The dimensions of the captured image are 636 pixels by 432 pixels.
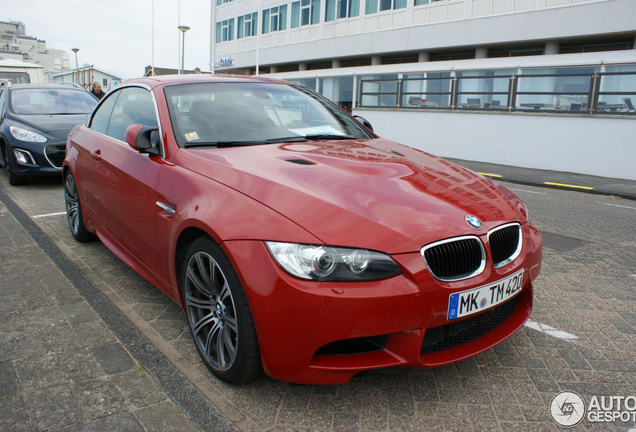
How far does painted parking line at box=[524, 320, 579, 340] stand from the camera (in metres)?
3.23

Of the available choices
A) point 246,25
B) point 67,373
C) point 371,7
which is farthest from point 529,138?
point 246,25

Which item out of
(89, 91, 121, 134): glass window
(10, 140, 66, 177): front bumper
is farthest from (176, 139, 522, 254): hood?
(10, 140, 66, 177): front bumper

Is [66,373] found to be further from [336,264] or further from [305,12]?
[305,12]

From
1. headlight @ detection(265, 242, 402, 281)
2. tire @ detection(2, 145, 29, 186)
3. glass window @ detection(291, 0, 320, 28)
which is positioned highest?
glass window @ detection(291, 0, 320, 28)

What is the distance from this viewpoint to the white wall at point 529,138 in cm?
1254

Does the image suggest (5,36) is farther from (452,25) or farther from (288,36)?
(452,25)

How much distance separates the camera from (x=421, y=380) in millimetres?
2670

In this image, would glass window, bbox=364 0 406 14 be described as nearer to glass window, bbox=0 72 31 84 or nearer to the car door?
glass window, bbox=0 72 31 84

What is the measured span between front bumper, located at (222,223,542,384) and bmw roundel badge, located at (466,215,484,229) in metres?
0.26

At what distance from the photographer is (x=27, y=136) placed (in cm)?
804

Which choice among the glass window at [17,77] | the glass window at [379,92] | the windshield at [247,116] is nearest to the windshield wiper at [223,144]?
the windshield at [247,116]

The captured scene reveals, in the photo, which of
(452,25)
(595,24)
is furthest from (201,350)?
(452,25)

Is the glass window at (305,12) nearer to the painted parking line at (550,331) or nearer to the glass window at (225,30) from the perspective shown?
the glass window at (225,30)

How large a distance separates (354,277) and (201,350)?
110 cm
